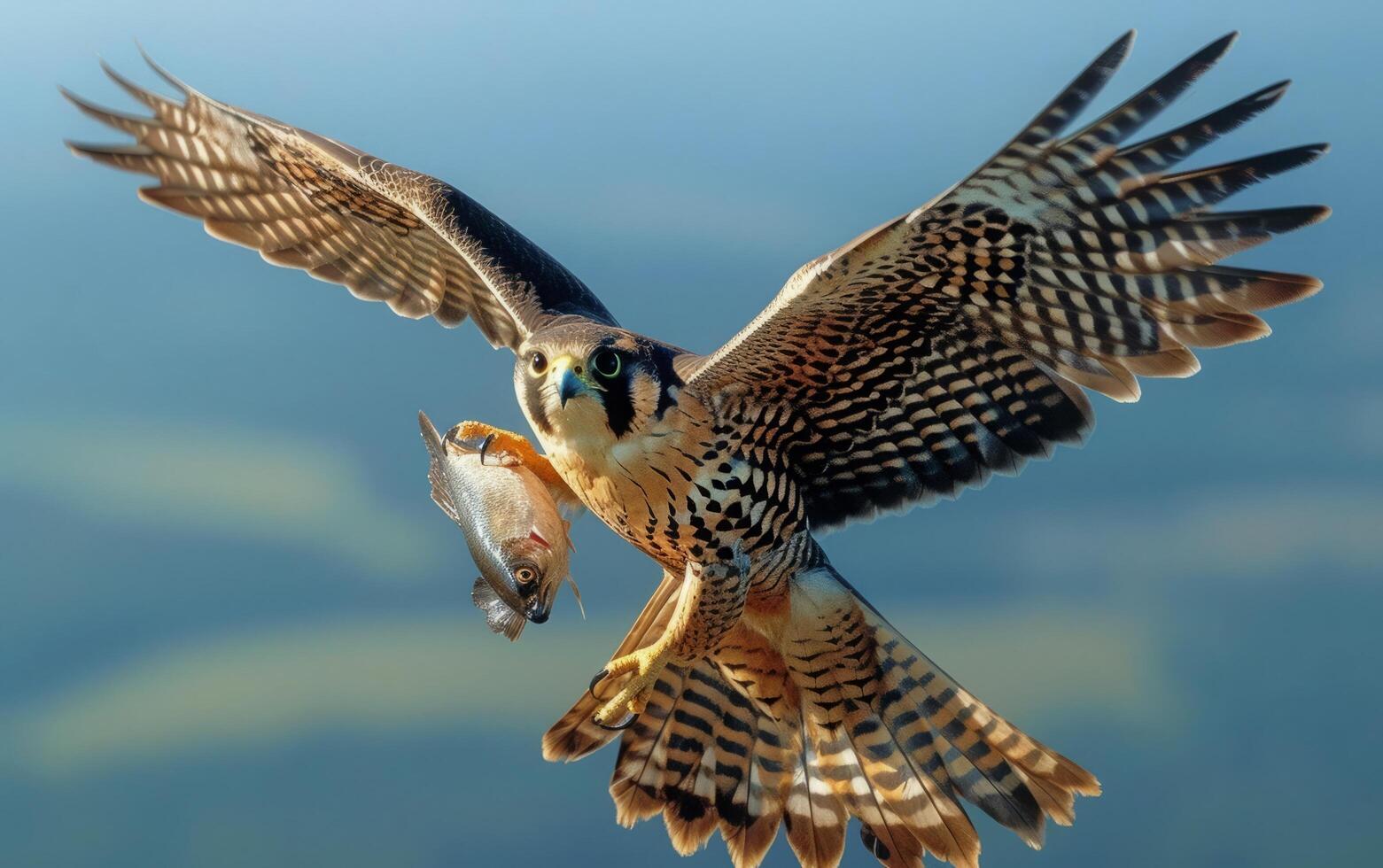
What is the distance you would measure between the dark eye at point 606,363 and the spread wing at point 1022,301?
244 millimetres

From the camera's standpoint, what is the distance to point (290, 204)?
484 cm

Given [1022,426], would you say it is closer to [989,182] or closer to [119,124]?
[989,182]

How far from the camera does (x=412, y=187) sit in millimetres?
4289

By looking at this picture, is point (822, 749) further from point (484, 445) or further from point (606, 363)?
point (606, 363)

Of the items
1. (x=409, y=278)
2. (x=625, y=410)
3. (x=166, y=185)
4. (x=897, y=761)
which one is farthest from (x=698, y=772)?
(x=166, y=185)

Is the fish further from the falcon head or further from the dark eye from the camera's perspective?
the dark eye

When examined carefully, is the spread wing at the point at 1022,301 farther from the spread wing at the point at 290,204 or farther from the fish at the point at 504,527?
the spread wing at the point at 290,204

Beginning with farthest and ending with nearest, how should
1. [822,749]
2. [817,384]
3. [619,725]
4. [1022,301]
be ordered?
[822,749], [619,725], [817,384], [1022,301]

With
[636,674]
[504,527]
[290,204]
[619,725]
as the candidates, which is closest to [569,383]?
[504,527]

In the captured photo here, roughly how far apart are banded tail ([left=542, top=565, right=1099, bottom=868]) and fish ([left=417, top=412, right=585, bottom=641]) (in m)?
0.66

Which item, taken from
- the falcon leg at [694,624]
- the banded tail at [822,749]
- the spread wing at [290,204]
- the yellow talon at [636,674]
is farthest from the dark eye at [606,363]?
the spread wing at [290,204]

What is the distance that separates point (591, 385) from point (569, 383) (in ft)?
0.17

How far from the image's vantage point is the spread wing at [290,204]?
470 centimetres

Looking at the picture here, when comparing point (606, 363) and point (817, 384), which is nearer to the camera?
point (606, 363)
